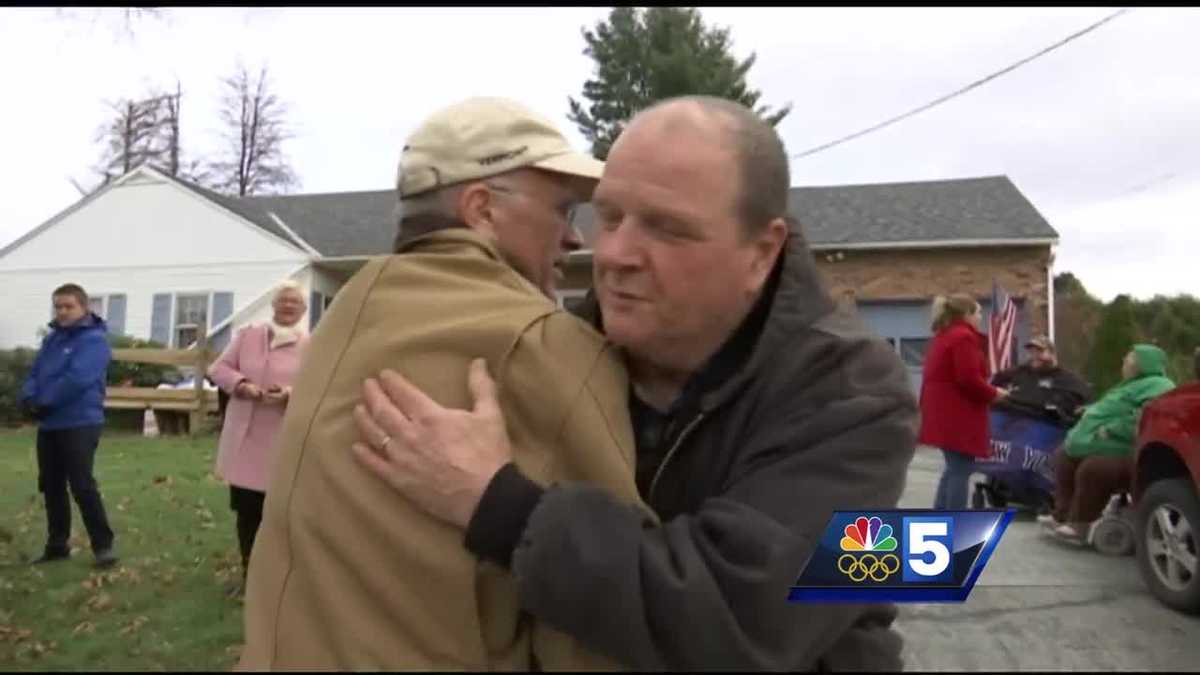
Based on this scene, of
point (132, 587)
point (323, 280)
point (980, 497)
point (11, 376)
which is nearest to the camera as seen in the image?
point (132, 587)

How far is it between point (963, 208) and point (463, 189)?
824 inches

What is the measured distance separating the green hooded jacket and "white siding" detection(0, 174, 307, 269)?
64.2ft

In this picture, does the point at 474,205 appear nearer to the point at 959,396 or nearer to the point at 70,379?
the point at 70,379

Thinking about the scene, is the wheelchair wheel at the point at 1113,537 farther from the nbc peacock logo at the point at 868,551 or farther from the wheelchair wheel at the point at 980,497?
the nbc peacock logo at the point at 868,551

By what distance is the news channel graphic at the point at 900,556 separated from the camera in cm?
124

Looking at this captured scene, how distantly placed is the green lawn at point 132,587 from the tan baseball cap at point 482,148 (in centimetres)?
358

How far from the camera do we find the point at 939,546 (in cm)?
149

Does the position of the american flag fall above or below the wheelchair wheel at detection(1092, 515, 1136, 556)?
above

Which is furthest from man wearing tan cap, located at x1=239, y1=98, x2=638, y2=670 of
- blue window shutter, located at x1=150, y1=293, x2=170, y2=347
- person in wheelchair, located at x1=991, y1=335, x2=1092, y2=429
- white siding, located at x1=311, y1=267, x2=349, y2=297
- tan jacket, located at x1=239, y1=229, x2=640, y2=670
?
blue window shutter, located at x1=150, y1=293, x2=170, y2=347

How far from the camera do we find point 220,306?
77.0ft

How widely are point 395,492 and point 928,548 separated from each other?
80cm

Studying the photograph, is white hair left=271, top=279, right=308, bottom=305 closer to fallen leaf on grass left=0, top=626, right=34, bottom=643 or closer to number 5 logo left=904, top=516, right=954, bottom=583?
fallen leaf on grass left=0, top=626, right=34, bottom=643

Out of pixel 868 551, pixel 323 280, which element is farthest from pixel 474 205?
pixel 323 280

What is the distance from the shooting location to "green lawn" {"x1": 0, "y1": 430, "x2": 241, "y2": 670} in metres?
4.63
